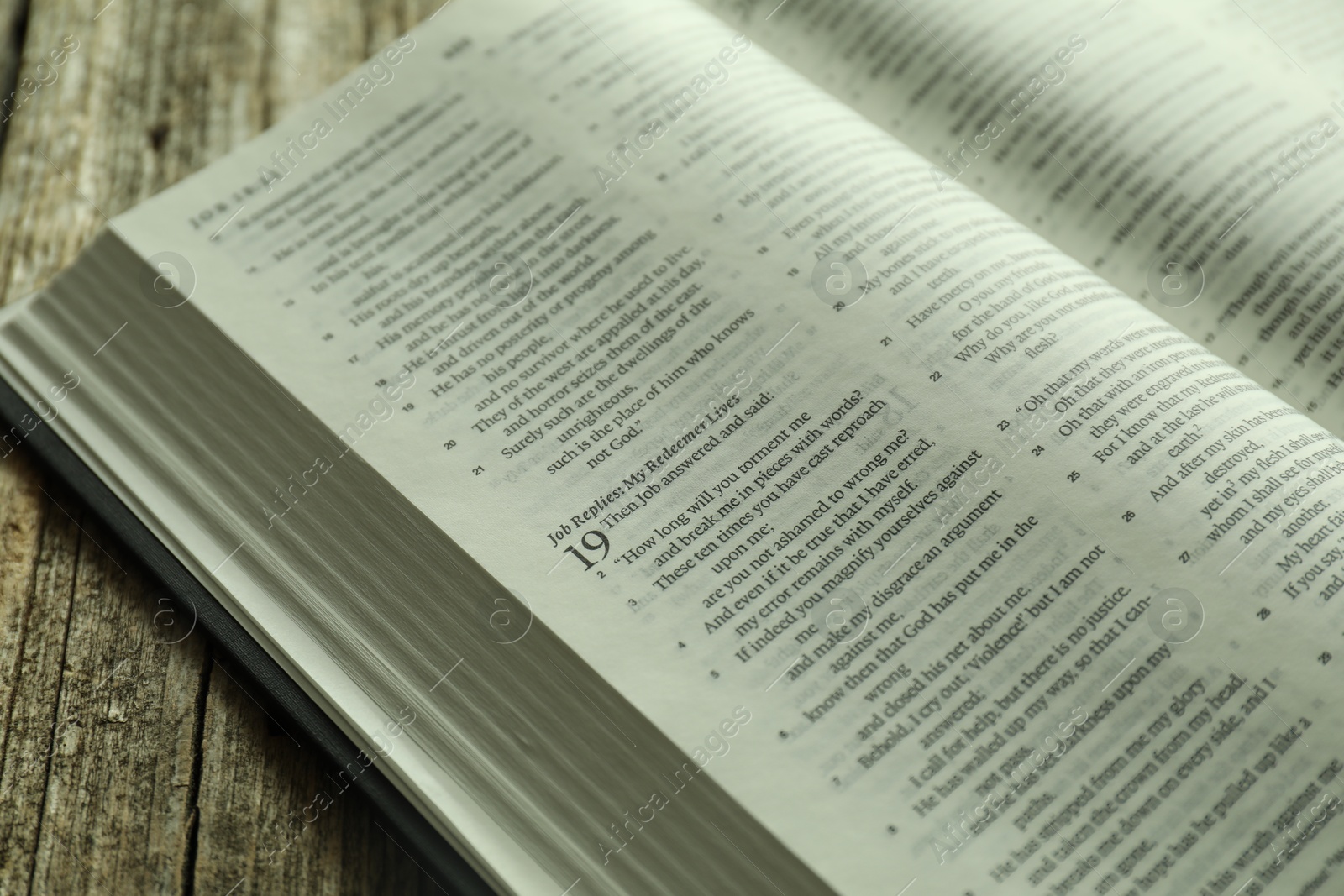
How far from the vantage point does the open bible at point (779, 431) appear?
14.4 inches

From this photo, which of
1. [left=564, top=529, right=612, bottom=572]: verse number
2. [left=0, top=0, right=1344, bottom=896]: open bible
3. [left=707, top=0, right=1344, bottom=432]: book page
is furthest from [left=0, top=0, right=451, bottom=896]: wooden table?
[left=707, top=0, right=1344, bottom=432]: book page

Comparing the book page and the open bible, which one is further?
the book page

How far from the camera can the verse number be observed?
414 millimetres

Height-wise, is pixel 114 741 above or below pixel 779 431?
below

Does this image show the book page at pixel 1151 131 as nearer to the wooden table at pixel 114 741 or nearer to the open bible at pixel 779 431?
the open bible at pixel 779 431

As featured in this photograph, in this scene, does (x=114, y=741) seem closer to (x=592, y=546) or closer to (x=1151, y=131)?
(x=592, y=546)

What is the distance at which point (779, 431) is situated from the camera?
444 mm

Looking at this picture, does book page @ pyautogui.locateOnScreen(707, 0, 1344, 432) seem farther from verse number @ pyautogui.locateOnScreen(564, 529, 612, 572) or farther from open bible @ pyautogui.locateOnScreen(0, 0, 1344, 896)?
verse number @ pyautogui.locateOnScreen(564, 529, 612, 572)

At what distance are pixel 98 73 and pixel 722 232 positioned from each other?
495 mm

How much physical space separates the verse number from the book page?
269 mm

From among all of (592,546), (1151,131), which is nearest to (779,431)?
(592,546)

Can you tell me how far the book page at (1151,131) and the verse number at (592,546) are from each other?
27 cm

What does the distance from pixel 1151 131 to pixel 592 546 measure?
1.33 ft

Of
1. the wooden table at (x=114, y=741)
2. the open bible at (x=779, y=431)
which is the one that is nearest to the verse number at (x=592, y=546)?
the open bible at (x=779, y=431)
